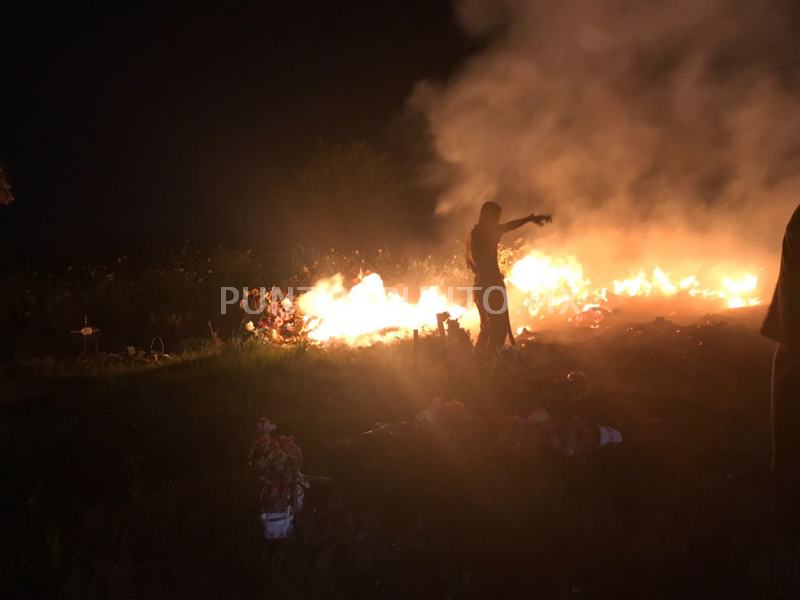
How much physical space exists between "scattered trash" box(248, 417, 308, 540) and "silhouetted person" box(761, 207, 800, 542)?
10.2 feet

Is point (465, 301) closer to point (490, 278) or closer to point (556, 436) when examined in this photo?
point (490, 278)

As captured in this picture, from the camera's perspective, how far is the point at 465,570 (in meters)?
3.45

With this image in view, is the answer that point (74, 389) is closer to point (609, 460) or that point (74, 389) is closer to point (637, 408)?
point (609, 460)

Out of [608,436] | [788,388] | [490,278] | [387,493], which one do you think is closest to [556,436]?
[608,436]

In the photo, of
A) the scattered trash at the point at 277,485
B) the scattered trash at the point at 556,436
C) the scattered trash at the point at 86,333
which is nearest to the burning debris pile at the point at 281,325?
the scattered trash at the point at 86,333

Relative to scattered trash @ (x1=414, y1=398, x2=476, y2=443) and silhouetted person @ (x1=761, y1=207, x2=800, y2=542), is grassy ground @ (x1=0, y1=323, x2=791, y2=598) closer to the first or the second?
scattered trash @ (x1=414, y1=398, x2=476, y2=443)

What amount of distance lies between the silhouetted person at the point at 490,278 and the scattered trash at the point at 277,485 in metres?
4.46

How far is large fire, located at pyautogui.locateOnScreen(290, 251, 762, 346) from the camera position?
992cm

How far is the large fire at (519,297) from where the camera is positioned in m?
9.92

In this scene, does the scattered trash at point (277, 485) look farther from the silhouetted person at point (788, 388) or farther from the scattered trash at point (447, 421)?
the silhouetted person at point (788, 388)

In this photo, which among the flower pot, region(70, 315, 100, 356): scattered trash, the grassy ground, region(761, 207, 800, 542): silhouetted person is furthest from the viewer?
region(70, 315, 100, 356): scattered trash

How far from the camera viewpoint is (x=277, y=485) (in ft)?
12.4

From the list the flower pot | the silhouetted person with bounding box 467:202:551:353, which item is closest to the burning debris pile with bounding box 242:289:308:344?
the silhouetted person with bounding box 467:202:551:353

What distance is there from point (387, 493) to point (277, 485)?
37.2 inches
